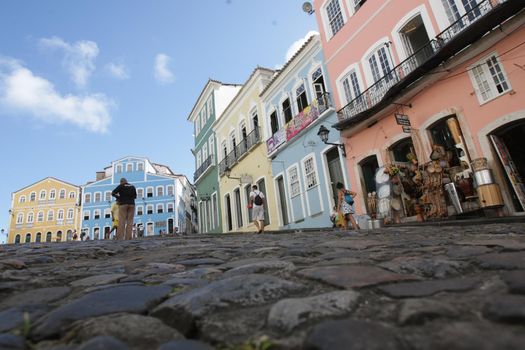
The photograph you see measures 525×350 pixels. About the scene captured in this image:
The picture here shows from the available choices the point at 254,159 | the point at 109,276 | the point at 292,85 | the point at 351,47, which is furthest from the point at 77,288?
the point at 254,159

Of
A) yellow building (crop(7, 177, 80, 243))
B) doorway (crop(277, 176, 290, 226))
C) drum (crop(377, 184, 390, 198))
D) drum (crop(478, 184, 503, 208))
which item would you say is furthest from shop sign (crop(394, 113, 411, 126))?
yellow building (crop(7, 177, 80, 243))

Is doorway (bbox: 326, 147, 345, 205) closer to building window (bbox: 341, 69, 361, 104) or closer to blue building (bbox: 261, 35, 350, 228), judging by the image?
blue building (bbox: 261, 35, 350, 228)

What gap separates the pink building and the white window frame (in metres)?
0.03

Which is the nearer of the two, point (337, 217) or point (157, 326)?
point (157, 326)

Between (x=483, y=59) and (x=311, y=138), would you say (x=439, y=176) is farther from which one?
(x=311, y=138)

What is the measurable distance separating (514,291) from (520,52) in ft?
30.9

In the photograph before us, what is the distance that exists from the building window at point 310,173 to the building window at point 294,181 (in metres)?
0.69

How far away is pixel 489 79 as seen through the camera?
364 inches

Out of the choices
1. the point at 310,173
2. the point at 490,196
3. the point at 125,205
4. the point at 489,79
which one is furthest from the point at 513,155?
the point at 125,205

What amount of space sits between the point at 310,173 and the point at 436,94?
632 cm

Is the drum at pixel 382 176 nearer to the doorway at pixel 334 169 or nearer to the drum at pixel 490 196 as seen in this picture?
the drum at pixel 490 196

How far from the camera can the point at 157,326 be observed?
1.33 meters

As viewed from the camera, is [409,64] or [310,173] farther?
[310,173]

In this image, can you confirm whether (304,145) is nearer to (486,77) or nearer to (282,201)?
(282,201)
